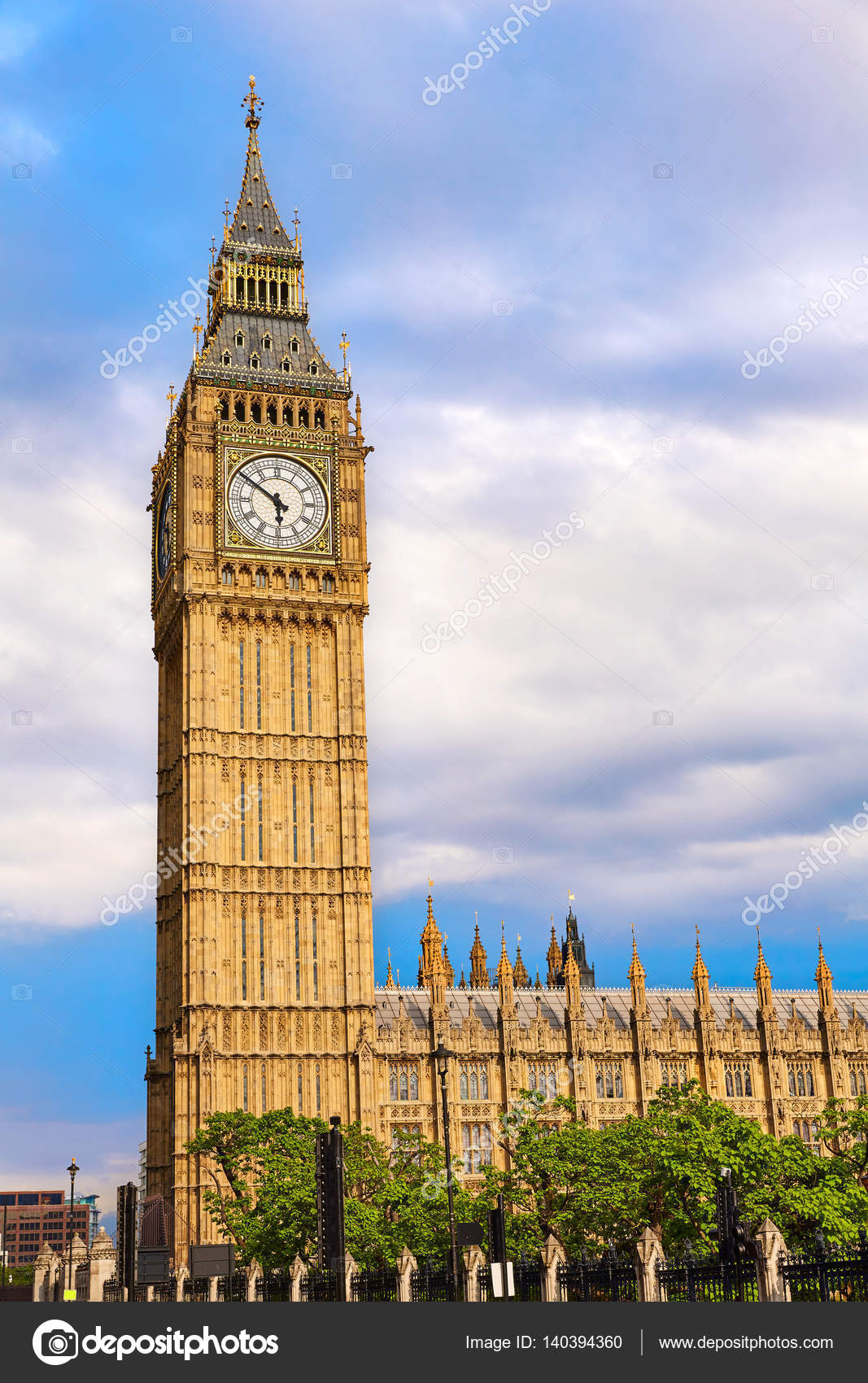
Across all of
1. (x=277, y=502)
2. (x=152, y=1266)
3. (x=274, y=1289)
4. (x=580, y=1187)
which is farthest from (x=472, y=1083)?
(x=152, y=1266)

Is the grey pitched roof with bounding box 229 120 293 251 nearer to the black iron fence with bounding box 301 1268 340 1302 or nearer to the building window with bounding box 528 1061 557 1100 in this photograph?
the building window with bounding box 528 1061 557 1100

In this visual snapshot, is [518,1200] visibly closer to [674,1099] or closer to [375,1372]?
[674,1099]

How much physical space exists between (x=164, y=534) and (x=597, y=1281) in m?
63.6

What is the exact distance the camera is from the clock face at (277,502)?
88.5 meters

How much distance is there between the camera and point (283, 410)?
301 feet

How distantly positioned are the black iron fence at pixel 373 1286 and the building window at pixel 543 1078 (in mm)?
38814

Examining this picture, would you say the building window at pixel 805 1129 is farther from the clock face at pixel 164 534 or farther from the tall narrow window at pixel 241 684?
the clock face at pixel 164 534

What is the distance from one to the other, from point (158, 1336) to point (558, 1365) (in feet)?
25.4

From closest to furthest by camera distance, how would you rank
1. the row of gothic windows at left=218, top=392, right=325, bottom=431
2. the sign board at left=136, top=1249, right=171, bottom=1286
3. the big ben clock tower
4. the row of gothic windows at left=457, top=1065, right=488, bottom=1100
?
the sign board at left=136, top=1249, right=171, bottom=1286 < the big ben clock tower < the row of gothic windows at left=457, top=1065, right=488, bottom=1100 < the row of gothic windows at left=218, top=392, right=325, bottom=431

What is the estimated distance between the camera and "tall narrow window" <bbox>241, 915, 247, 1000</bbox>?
81250 mm

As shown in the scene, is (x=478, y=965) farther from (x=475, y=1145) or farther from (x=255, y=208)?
(x=255, y=208)

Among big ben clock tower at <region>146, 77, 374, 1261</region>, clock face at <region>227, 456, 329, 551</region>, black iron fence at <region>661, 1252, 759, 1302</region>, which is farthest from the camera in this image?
clock face at <region>227, 456, 329, 551</region>

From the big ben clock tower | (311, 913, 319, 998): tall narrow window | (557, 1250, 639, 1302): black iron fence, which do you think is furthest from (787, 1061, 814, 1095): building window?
(557, 1250, 639, 1302): black iron fence

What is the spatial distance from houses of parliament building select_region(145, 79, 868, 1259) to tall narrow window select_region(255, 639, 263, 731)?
0.13 metres
